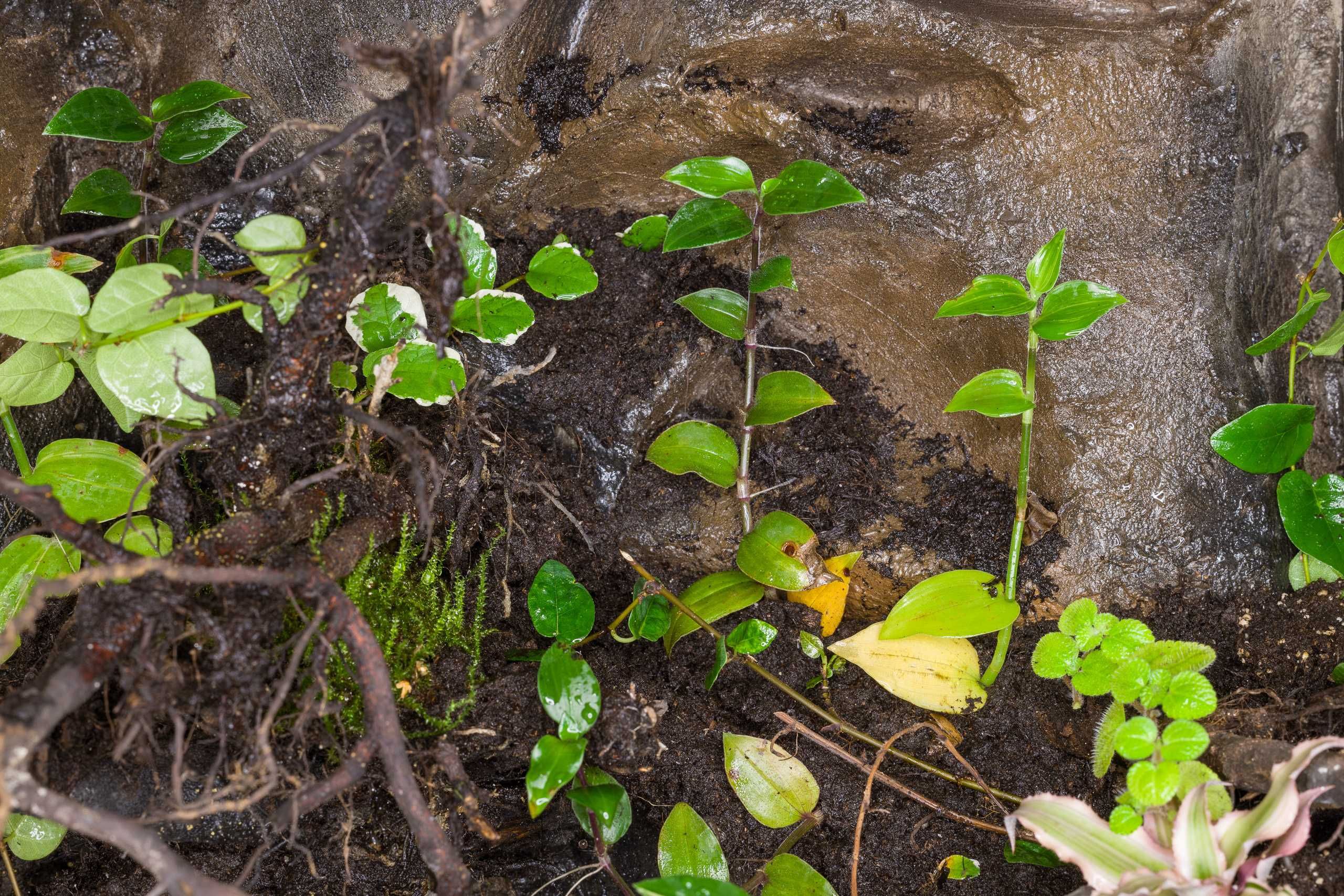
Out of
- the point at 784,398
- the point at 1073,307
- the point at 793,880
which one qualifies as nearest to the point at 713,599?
the point at 784,398

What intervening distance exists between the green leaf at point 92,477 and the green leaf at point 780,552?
1143 mm

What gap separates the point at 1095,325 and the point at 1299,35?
70 centimetres

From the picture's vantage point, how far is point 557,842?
6.32 ft

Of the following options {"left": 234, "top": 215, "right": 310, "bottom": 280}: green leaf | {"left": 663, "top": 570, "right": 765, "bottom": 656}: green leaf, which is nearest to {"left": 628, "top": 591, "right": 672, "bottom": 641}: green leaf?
{"left": 663, "top": 570, "right": 765, "bottom": 656}: green leaf

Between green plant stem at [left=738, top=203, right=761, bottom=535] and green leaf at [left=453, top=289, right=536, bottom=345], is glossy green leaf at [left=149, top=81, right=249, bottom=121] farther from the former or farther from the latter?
green plant stem at [left=738, top=203, right=761, bottom=535]

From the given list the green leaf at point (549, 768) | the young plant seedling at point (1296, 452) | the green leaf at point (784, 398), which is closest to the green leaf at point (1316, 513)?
the young plant seedling at point (1296, 452)

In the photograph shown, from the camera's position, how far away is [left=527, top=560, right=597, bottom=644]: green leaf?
1.77 meters

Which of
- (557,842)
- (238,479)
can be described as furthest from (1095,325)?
(238,479)

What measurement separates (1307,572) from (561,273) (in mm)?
1638

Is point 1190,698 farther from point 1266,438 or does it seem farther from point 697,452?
point 697,452

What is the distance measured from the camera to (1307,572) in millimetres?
1805

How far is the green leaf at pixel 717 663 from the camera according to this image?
1.79 m

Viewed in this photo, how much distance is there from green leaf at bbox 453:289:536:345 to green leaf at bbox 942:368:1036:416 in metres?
0.85

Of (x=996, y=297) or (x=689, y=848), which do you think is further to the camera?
(x=689, y=848)
